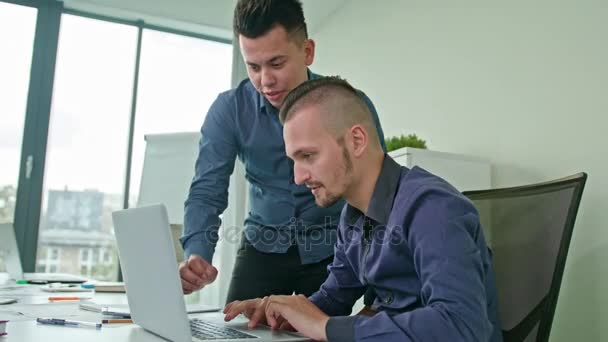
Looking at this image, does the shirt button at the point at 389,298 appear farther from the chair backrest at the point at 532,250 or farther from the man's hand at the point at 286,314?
the chair backrest at the point at 532,250

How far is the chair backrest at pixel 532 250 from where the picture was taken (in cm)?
105

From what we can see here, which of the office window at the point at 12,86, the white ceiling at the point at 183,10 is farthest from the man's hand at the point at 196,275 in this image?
the office window at the point at 12,86

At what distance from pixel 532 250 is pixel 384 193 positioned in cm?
38

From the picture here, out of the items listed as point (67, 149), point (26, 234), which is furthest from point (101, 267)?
point (67, 149)

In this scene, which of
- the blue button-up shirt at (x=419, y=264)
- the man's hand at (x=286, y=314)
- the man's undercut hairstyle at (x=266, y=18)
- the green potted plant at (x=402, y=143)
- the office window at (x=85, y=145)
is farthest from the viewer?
the office window at (x=85, y=145)

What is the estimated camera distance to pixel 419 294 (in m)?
0.92

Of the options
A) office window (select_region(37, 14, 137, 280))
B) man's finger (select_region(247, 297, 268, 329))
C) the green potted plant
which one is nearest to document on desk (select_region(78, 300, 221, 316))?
man's finger (select_region(247, 297, 268, 329))

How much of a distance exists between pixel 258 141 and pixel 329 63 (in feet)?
8.29

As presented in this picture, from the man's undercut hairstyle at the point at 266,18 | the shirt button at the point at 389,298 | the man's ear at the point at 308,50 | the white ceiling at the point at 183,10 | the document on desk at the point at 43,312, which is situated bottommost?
the document on desk at the point at 43,312

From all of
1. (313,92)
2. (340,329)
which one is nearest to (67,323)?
(340,329)

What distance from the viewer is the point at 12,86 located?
394 cm

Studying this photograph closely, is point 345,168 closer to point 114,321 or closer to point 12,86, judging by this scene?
point 114,321

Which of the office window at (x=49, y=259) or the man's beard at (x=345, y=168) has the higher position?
the man's beard at (x=345, y=168)

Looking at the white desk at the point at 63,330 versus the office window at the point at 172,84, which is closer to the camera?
the white desk at the point at 63,330
